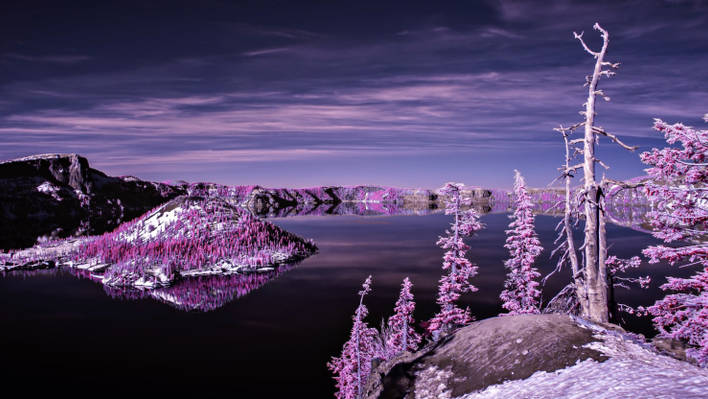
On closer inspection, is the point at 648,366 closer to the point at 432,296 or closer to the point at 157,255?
the point at 432,296

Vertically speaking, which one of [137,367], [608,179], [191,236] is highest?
[608,179]

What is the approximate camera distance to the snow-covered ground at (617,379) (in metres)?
9.45

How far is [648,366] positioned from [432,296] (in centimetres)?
4312

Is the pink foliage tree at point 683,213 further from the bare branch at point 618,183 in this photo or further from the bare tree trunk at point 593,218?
the bare tree trunk at point 593,218

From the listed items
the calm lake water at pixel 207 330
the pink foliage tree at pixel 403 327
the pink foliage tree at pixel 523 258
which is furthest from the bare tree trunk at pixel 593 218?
the calm lake water at pixel 207 330

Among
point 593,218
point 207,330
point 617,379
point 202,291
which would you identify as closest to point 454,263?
point 593,218

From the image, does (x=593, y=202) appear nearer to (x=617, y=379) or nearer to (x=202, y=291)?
(x=617, y=379)

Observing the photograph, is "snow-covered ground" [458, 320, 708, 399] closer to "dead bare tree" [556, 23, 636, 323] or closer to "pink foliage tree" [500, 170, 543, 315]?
"dead bare tree" [556, 23, 636, 323]

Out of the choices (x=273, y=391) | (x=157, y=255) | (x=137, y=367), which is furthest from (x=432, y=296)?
(x=157, y=255)

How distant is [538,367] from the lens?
13.0 m

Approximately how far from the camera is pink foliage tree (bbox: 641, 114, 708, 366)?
517 inches

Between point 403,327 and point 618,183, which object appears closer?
point 618,183

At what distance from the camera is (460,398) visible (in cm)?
1294

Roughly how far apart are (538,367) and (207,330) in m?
38.0
